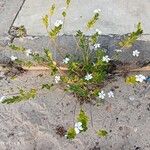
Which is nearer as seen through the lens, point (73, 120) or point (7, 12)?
point (73, 120)

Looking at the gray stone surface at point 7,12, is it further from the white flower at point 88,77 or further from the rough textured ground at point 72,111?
the white flower at point 88,77

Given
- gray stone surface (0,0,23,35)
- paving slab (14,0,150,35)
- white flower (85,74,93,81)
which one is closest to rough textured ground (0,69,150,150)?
white flower (85,74,93,81)

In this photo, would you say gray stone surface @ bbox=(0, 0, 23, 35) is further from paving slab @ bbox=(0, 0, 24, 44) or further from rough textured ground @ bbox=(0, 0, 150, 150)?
rough textured ground @ bbox=(0, 0, 150, 150)

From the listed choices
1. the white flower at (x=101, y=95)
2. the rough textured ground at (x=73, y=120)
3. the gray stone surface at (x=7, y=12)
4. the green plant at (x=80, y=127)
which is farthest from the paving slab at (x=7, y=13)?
the green plant at (x=80, y=127)

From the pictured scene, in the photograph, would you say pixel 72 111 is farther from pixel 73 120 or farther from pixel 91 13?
pixel 91 13

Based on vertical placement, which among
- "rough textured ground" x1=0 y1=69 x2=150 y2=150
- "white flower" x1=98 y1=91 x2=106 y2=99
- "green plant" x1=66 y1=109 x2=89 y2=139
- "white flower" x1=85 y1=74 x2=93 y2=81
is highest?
"green plant" x1=66 y1=109 x2=89 y2=139

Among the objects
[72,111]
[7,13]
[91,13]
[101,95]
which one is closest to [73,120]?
[72,111]

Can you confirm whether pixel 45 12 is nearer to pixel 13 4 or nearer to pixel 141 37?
pixel 13 4

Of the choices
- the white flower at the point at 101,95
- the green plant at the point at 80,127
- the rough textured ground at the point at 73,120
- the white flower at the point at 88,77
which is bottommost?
the rough textured ground at the point at 73,120
